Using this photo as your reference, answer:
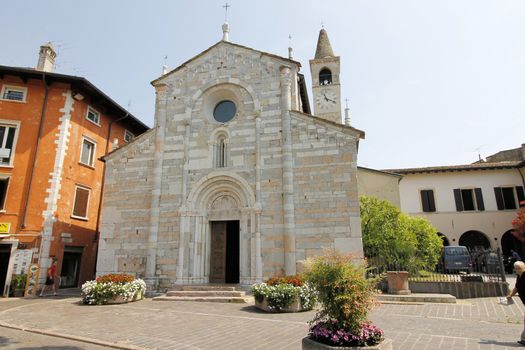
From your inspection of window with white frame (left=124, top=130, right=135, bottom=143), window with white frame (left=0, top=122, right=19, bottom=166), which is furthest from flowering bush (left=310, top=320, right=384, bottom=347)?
window with white frame (left=124, top=130, right=135, bottom=143)

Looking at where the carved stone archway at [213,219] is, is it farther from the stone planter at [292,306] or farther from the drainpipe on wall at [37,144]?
the drainpipe on wall at [37,144]

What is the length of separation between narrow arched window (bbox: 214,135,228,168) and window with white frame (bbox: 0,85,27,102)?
1085cm

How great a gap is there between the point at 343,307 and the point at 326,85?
22891 mm

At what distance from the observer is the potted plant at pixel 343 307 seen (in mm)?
4922

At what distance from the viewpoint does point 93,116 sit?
20.2 meters

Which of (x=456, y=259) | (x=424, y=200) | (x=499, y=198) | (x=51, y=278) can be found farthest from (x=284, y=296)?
(x=499, y=198)

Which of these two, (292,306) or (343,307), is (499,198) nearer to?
(292,306)

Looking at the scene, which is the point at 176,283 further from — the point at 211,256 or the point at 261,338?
the point at 261,338

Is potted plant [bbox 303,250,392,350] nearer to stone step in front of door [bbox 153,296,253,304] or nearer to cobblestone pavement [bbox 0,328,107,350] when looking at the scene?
cobblestone pavement [bbox 0,328,107,350]

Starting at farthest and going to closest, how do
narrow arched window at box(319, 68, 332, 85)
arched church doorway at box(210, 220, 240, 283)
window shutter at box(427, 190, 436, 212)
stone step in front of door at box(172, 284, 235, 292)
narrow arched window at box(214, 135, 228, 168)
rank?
window shutter at box(427, 190, 436, 212) → narrow arched window at box(319, 68, 332, 85) → narrow arched window at box(214, 135, 228, 168) → arched church doorway at box(210, 220, 240, 283) → stone step in front of door at box(172, 284, 235, 292)

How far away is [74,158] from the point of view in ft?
60.1

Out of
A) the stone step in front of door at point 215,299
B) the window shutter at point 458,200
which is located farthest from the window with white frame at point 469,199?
the stone step in front of door at point 215,299

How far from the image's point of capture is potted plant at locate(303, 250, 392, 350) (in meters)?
4.92

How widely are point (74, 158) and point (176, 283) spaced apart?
956cm
